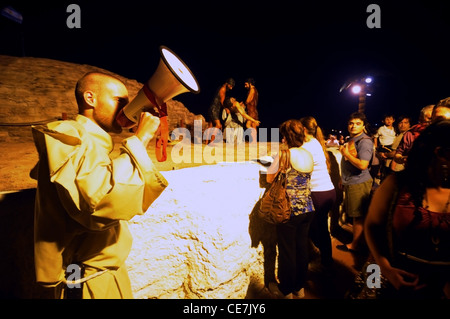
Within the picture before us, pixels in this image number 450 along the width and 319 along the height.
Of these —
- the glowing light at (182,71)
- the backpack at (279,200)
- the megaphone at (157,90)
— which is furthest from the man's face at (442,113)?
the megaphone at (157,90)

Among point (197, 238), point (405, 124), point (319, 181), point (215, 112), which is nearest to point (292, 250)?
point (319, 181)

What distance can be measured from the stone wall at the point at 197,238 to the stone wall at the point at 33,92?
553 cm

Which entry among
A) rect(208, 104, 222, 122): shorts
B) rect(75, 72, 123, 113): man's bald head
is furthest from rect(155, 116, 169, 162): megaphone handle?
rect(208, 104, 222, 122): shorts

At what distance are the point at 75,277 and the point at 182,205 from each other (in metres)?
1.18

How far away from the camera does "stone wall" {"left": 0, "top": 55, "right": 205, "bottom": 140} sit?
5871 mm

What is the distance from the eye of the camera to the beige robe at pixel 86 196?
778 millimetres

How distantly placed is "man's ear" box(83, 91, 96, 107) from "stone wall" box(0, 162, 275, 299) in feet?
4.01

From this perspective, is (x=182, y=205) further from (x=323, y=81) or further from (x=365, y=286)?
(x=323, y=81)

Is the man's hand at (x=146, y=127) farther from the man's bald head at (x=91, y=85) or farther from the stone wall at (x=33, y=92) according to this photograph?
the stone wall at (x=33, y=92)

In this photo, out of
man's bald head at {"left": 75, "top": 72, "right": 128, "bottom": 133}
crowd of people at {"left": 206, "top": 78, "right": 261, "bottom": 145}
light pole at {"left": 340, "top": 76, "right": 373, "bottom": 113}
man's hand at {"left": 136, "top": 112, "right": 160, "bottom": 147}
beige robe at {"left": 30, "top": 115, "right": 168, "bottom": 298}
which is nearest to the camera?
beige robe at {"left": 30, "top": 115, "right": 168, "bottom": 298}

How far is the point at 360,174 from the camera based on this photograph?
321 cm

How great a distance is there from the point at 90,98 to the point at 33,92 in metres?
8.83

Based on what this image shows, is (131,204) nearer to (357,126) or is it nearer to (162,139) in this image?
(162,139)

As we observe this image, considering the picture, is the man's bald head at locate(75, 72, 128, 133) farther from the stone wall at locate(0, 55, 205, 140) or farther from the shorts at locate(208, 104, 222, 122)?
the stone wall at locate(0, 55, 205, 140)
